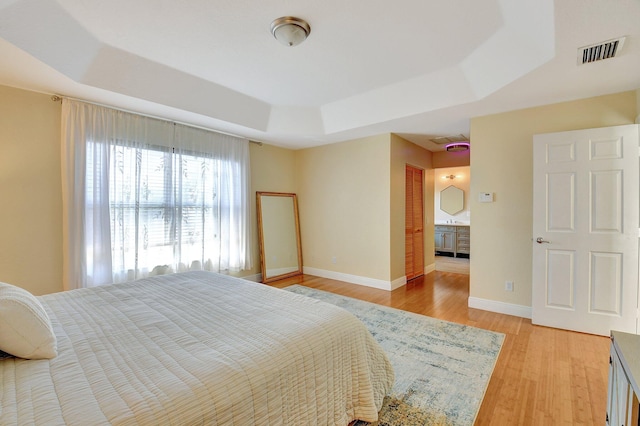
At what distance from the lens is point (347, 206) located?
15.8 ft

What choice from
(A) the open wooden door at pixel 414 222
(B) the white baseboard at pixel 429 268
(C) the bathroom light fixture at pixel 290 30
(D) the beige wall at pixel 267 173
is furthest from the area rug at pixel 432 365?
(C) the bathroom light fixture at pixel 290 30

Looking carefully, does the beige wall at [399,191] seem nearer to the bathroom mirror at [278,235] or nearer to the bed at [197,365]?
the bathroom mirror at [278,235]

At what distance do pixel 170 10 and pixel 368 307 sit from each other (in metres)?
3.56

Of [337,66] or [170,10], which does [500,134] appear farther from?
[170,10]

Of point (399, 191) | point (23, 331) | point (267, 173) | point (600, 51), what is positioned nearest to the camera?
point (23, 331)

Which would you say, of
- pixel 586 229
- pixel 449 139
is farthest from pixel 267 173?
pixel 586 229

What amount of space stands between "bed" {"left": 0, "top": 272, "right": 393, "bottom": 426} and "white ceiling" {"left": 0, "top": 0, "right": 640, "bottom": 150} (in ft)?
6.64

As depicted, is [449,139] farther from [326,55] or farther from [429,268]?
[326,55]

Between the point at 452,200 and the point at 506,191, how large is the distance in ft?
15.2

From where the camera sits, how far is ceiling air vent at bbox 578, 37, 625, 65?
192 centimetres

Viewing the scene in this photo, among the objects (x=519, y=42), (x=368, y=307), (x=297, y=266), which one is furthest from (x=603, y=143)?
(x=297, y=266)

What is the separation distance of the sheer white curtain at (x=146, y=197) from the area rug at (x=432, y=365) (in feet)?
8.03

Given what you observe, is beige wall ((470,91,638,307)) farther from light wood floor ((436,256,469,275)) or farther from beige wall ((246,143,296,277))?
beige wall ((246,143,296,277))

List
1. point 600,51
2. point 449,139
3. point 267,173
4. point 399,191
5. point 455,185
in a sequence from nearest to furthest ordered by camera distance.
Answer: point 600,51, point 399,191, point 449,139, point 267,173, point 455,185
